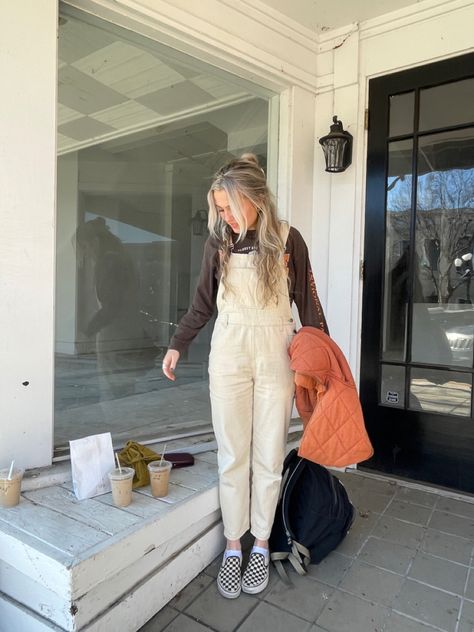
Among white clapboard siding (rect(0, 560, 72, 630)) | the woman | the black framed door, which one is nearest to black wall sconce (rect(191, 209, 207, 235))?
the black framed door

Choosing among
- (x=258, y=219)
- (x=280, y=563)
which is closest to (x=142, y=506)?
(x=280, y=563)

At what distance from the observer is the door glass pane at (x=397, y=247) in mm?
2525

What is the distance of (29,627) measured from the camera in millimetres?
1328

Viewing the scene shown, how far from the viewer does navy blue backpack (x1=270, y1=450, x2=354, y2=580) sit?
1.75m

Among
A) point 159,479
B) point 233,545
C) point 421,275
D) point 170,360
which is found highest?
point 421,275

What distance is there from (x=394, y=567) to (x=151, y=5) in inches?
103

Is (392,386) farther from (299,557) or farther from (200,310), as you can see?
(200,310)

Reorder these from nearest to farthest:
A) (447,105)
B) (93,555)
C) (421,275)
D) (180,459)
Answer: (93,555)
(180,459)
(447,105)
(421,275)

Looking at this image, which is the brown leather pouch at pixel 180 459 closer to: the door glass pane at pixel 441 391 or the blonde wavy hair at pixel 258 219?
the blonde wavy hair at pixel 258 219

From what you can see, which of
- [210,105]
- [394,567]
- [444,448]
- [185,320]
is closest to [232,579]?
[394,567]

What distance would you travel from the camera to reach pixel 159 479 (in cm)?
163

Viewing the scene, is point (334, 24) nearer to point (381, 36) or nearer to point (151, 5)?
point (381, 36)

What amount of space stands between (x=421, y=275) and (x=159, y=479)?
1798mm

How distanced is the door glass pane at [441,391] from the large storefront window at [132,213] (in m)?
1.25
